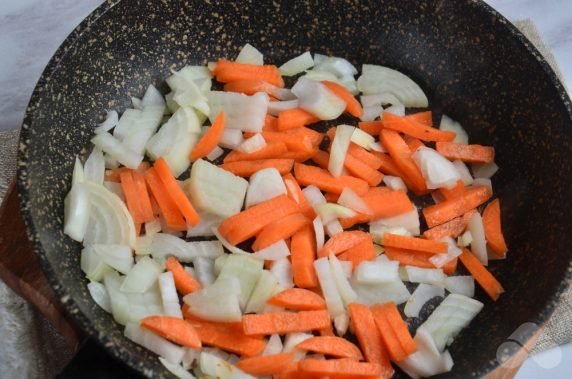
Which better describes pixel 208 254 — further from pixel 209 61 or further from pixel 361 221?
pixel 209 61

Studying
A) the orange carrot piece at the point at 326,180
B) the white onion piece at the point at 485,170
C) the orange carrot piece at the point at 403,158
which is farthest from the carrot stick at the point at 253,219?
the white onion piece at the point at 485,170

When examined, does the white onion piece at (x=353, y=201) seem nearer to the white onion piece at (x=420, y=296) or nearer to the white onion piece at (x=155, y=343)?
the white onion piece at (x=420, y=296)

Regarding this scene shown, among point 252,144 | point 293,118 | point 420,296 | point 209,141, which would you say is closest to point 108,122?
point 209,141

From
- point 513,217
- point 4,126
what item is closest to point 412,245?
point 513,217

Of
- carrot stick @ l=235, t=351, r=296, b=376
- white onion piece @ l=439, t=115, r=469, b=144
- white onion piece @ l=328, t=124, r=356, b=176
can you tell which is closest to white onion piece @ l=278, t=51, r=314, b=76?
white onion piece @ l=328, t=124, r=356, b=176

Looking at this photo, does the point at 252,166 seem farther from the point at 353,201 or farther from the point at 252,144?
the point at 353,201

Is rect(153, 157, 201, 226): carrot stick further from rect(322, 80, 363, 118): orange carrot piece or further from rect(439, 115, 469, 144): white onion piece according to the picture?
rect(439, 115, 469, 144): white onion piece
